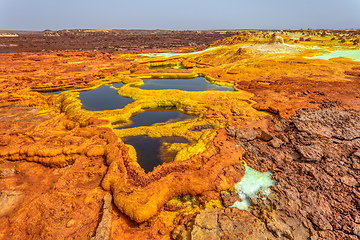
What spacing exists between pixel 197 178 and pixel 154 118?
6.02 metres

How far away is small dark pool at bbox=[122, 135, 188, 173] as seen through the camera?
24.3 feet

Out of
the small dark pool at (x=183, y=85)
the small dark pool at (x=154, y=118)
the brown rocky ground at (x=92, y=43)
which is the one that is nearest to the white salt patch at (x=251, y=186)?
the small dark pool at (x=154, y=118)

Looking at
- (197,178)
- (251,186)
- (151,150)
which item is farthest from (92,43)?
(251,186)

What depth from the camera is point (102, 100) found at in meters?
14.0

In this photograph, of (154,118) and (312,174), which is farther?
(154,118)

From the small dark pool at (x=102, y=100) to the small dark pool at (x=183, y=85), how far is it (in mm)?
2941

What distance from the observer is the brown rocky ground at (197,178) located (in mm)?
4734

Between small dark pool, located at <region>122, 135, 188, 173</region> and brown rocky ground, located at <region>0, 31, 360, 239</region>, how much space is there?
79 centimetres

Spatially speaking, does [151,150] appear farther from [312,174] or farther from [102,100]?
[102,100]

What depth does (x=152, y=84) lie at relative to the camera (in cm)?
1773

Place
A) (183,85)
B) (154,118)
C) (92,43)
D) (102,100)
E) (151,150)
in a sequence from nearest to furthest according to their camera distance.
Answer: (151,150) < (154,118) < (102,100) < (183,85) < (92,43)

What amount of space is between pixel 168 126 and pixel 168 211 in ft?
16.1

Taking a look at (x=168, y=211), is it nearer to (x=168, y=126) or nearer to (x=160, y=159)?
(x=160, y=159)

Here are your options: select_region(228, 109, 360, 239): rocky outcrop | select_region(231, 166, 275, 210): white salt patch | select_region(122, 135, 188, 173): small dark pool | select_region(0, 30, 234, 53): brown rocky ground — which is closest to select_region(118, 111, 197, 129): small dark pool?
select_region(122, 135, 188, 173): small dark pool
